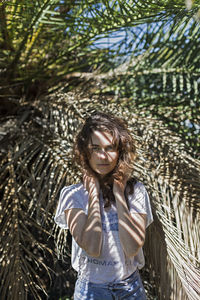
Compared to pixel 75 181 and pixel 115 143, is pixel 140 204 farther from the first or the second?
pixel 75 181

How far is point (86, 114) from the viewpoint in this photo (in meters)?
1.68

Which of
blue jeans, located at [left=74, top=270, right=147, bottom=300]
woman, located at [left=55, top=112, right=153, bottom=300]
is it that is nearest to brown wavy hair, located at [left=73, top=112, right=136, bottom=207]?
woman, located at [left=55, top=112, right=153, bottom=300]

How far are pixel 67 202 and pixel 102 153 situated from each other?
0.56 feet

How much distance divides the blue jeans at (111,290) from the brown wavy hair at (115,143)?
212 mm

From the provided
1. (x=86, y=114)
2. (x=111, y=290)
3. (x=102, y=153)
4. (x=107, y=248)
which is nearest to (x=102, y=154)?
(x=102, y=153)

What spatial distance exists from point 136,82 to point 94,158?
46.0 inches

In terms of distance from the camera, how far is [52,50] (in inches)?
84.3

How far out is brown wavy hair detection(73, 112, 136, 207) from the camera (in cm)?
112

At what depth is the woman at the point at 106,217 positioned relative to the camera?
0.99 metres

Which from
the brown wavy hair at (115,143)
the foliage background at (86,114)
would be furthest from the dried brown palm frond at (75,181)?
the brown wavy hair at (115,143)

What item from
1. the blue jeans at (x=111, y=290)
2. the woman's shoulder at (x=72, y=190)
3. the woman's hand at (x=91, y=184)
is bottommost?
the blue jeans at (x=111, y=290)

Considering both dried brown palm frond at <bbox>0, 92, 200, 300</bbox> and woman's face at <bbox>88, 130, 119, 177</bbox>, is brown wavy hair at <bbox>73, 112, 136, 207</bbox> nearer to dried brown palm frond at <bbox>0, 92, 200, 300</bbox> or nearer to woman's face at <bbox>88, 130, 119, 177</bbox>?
woman's face at <bbox>88, 130, 119, 177</bbox>

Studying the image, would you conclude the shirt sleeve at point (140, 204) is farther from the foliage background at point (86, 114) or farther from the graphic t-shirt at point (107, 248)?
the foliage background at point (86, 114)

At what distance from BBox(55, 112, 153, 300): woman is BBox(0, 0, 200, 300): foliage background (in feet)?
0.79
